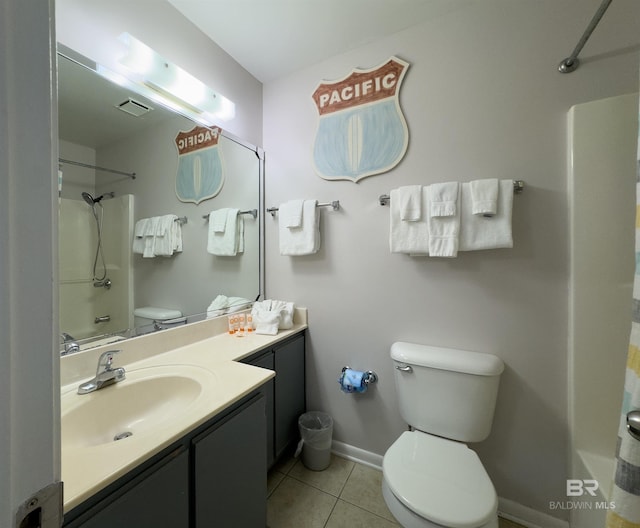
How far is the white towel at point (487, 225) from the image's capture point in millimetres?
1165

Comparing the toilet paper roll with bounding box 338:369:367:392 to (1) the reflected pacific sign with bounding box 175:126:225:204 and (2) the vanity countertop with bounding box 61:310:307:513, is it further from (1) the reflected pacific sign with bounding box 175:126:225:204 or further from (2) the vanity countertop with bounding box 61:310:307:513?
(1) the reflected pacific sign with bounding box 175:126:225:204

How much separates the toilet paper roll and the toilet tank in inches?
8.7

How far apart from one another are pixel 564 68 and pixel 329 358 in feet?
6.16

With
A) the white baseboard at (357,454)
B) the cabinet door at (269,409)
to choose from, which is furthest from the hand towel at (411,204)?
the white baseboard at (357,454)

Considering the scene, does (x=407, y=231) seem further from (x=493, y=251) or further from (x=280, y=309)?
(x=280, y=309)

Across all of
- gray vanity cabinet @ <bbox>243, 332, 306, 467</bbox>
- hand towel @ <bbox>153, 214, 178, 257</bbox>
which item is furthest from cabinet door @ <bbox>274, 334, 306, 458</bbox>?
hand towel @ <bbox>153, 214, 178, 257</bbox>

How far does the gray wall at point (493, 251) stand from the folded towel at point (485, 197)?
0.12m

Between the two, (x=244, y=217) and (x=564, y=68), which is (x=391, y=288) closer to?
(x=244, y=217)

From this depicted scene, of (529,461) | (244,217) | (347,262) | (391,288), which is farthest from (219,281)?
(529,461)

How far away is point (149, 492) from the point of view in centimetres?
67

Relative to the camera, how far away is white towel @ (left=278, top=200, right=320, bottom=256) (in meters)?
1.61

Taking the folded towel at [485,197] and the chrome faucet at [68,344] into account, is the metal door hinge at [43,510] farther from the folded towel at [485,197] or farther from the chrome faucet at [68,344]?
the folded towel at [485,197]

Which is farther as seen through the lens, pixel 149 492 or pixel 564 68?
pixel 564 68

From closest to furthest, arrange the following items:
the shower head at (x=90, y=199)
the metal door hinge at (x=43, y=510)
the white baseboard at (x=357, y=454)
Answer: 1. the metal door hinge at (x=43, y=510)
2. the shower head at (x=90, y=199)
3. the white baseboard at (x=357, y=454)
